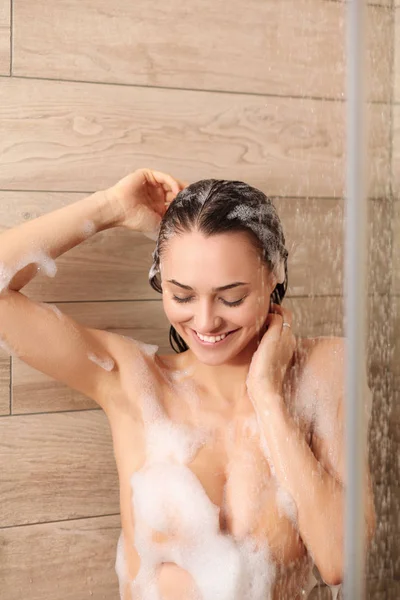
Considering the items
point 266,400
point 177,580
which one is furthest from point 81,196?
point 177,580

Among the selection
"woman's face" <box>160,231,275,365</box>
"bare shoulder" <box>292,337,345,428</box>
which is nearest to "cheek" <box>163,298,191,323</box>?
"woman's face" <box>160,231,275,365</box>

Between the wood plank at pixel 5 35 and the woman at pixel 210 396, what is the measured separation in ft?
1.04

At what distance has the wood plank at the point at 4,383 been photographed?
4.38ft

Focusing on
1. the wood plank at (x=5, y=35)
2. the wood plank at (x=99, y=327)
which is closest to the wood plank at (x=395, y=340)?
the wood plank at (x=99, y=327)

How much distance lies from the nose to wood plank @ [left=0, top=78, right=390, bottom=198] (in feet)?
1.29

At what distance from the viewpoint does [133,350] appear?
121 centimetres

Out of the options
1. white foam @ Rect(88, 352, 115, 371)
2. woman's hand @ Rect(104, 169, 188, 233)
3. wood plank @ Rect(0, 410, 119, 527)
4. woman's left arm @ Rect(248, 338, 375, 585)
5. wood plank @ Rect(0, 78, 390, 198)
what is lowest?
wood plank @ Rect(0, 410, 119, 527)

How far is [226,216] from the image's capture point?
1.10m

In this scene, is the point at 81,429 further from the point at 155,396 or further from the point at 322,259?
the point at 322,259

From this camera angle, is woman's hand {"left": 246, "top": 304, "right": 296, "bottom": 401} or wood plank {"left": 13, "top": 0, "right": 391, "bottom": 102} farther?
wood plank {"left": 13, "top": 0, "right": 391, "bottom": 102}

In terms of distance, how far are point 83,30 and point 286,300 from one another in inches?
25.1

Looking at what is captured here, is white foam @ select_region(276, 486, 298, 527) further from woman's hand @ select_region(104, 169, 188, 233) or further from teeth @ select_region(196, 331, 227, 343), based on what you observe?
woman's hand @ select_region(104, 169, 188, 233)

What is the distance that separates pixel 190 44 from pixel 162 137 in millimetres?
186

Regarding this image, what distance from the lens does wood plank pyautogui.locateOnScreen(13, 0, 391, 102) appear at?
4.35 feet
